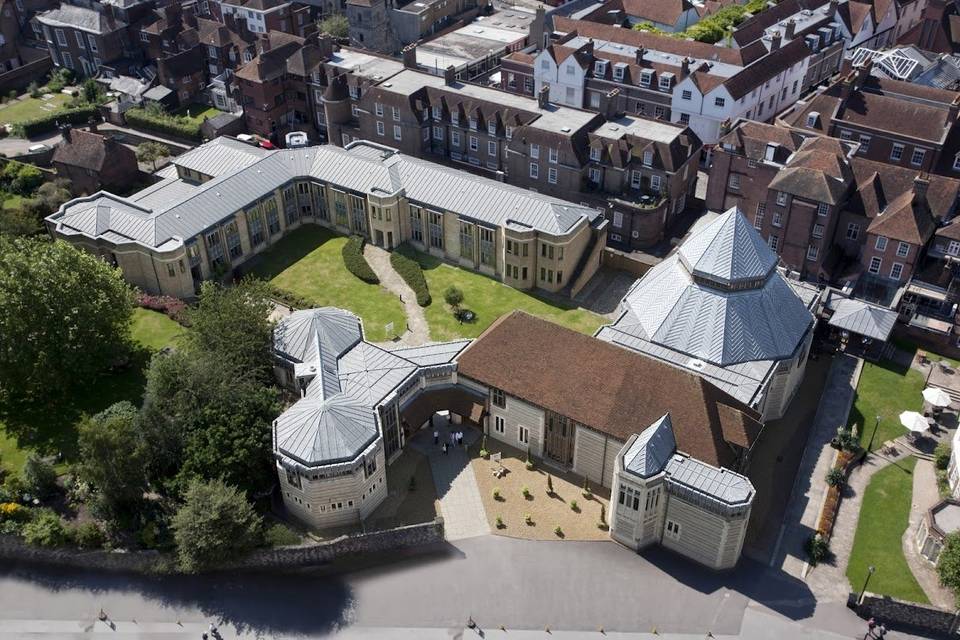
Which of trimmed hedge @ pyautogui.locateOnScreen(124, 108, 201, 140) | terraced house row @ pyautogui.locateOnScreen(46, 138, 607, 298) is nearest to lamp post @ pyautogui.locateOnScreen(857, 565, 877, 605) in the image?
terraced house row @ pyautogui.locateOnScreen(46, 138, 607, 298)

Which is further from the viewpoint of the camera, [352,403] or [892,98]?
[892,98]

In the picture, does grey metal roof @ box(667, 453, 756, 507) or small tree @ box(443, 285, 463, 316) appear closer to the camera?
grey metal roof @ box(667, 453, 756, 507)

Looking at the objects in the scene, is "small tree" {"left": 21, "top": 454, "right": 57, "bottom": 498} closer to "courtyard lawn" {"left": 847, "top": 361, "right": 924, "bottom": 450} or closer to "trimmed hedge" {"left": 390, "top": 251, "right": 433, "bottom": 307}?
"trimmed hedge" {"left": 390, "top": 251, "right": 433, "bottom": 307}

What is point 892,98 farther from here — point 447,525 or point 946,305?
point 447,525

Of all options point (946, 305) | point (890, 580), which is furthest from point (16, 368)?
point (946, 305)

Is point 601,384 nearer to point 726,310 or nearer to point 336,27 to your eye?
point 726,310

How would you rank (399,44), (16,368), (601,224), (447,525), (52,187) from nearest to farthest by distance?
(447,525) → (16,368) → (601,224) → (52,187) → (399,44)

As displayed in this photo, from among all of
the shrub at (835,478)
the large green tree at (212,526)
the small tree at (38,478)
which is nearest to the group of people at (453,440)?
the large green tree at (212,526)
